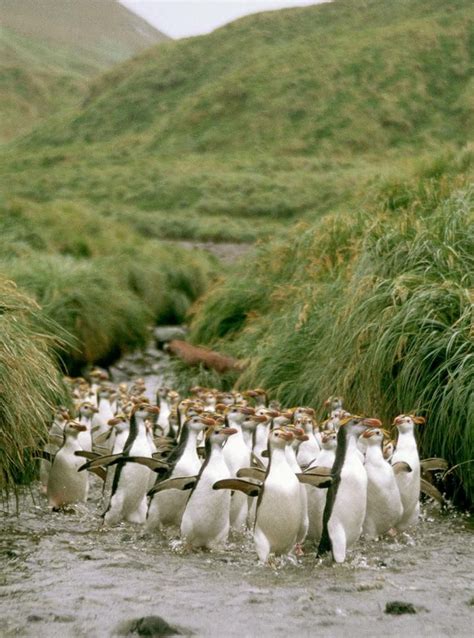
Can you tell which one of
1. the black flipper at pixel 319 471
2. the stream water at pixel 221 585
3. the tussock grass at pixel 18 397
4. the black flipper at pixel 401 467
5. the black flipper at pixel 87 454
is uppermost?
the tussock grass at pixel 18 397

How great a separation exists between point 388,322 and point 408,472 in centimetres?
173

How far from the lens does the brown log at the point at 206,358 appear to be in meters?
12.3

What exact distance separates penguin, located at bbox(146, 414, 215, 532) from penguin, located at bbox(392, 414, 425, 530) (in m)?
1.31

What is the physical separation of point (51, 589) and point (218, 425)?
1.49m

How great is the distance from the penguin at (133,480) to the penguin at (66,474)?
52cm

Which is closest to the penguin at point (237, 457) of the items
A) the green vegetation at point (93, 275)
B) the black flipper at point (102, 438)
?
the black flipper at point (102, 438)

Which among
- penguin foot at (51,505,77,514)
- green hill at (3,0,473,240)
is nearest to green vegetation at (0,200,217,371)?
penguin foot at (51,505,77,514)

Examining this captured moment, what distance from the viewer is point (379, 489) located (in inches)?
264

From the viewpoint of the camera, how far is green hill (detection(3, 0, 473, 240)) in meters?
40.2

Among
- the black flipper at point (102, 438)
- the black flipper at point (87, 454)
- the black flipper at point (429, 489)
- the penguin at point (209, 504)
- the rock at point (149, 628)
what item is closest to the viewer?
the rock at point (149, 628)

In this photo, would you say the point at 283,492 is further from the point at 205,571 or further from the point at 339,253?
the point at 339,253

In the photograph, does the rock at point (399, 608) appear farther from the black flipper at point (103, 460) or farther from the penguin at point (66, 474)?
the penguin at point (66, 474)

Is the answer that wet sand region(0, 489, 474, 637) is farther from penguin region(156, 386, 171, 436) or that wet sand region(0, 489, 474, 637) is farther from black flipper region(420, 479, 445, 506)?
penguin region(156, 386, 171, 436)

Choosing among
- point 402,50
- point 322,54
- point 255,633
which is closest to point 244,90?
point 322,54
